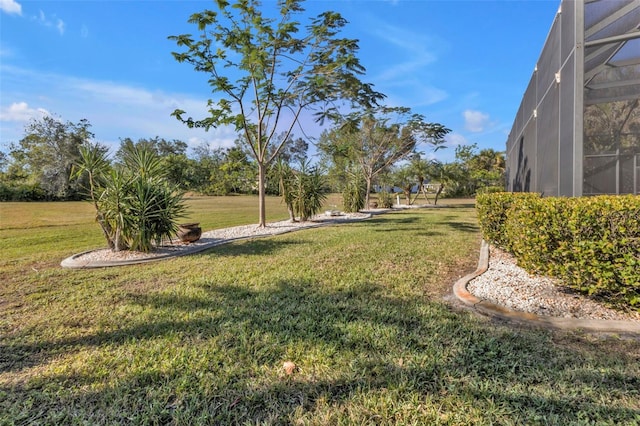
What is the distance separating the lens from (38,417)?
65.5 inches

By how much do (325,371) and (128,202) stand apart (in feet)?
16.3

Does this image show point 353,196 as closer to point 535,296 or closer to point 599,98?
point 599,98

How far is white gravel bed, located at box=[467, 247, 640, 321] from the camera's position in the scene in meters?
2.84

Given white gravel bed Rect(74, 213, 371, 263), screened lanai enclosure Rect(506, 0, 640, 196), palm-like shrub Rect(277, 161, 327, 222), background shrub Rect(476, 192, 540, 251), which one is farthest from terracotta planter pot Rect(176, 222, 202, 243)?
screened lanai enclosure Rect(506, 0, 640, 196)

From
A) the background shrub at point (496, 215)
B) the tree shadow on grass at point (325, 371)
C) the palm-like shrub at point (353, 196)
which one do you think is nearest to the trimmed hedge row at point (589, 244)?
the tree shadow on grass at point (325, 371)

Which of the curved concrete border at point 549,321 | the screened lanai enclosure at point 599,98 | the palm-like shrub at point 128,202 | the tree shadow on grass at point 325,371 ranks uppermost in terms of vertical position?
the screened lanai enclosure at point 599,98

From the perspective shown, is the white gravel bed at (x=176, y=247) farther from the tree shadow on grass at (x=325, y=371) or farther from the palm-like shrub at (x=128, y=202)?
the tree shadow on grass at (x=325, y=371)

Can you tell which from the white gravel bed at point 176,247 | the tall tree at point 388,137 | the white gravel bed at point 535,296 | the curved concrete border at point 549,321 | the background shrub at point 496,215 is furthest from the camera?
the tall tree at point 388,137

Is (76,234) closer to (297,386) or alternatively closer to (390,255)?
(390,255)

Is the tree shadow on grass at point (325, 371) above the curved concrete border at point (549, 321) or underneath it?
underneath

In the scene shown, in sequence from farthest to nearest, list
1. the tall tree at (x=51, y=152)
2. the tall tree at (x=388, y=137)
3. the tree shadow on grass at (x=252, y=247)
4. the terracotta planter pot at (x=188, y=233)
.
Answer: the tall tree at (x=51, y=152) → the tall tree at (x=388, y=137) → the terracotta planter pot at (x=188, y=233) → the tree shadow on grass at (x=252, y=247)

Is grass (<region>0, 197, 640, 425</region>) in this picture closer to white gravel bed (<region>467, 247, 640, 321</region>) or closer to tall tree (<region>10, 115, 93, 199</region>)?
white gravel bed (<region>467, 247, 640, 321</region>)

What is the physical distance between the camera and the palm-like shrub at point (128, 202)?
540 centimetres

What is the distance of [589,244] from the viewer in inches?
106
